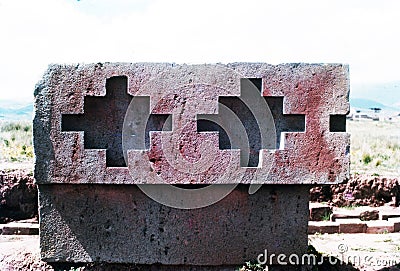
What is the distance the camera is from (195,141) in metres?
3.77

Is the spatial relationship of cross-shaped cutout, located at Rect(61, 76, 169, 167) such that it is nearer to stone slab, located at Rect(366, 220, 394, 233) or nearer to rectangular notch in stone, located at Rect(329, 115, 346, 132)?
rectangular notch in stone, located at Rect(329, 115, 346, 132)

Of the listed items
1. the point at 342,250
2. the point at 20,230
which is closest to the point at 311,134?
the point at 342,250

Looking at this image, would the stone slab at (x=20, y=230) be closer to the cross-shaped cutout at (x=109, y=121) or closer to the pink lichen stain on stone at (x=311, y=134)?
the cross-shaped cutout at (x=109, y=121)

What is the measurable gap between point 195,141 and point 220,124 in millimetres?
280

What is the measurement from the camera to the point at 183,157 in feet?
12.4

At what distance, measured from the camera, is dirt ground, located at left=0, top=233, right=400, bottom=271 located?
4219mm

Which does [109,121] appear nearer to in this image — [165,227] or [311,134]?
[165,227]

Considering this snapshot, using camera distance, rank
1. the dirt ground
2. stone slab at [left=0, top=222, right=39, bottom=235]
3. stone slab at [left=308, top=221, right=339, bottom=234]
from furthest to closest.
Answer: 1. stone slab at [left=308, top=221, right=339, bottom=234]
2. stone slab at [left=0, top=222, right=39, bottom=235]
3. the dirt ground

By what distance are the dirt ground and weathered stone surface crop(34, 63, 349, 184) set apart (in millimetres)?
837

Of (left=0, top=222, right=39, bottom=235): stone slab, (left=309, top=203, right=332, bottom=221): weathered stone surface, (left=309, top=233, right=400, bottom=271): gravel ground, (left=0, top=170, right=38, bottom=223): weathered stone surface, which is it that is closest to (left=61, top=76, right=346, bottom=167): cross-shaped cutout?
(left=309, top=233, right=400, bottom=271): gravel ground

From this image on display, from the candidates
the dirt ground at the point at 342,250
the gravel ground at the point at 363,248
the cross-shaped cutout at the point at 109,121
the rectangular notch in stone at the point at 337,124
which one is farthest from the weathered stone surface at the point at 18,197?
the rectangular notch in stone at the point at 337,124

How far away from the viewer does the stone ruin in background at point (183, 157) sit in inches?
149

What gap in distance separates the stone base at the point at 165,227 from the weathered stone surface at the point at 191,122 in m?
0.21

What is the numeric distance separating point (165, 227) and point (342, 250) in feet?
7.67
